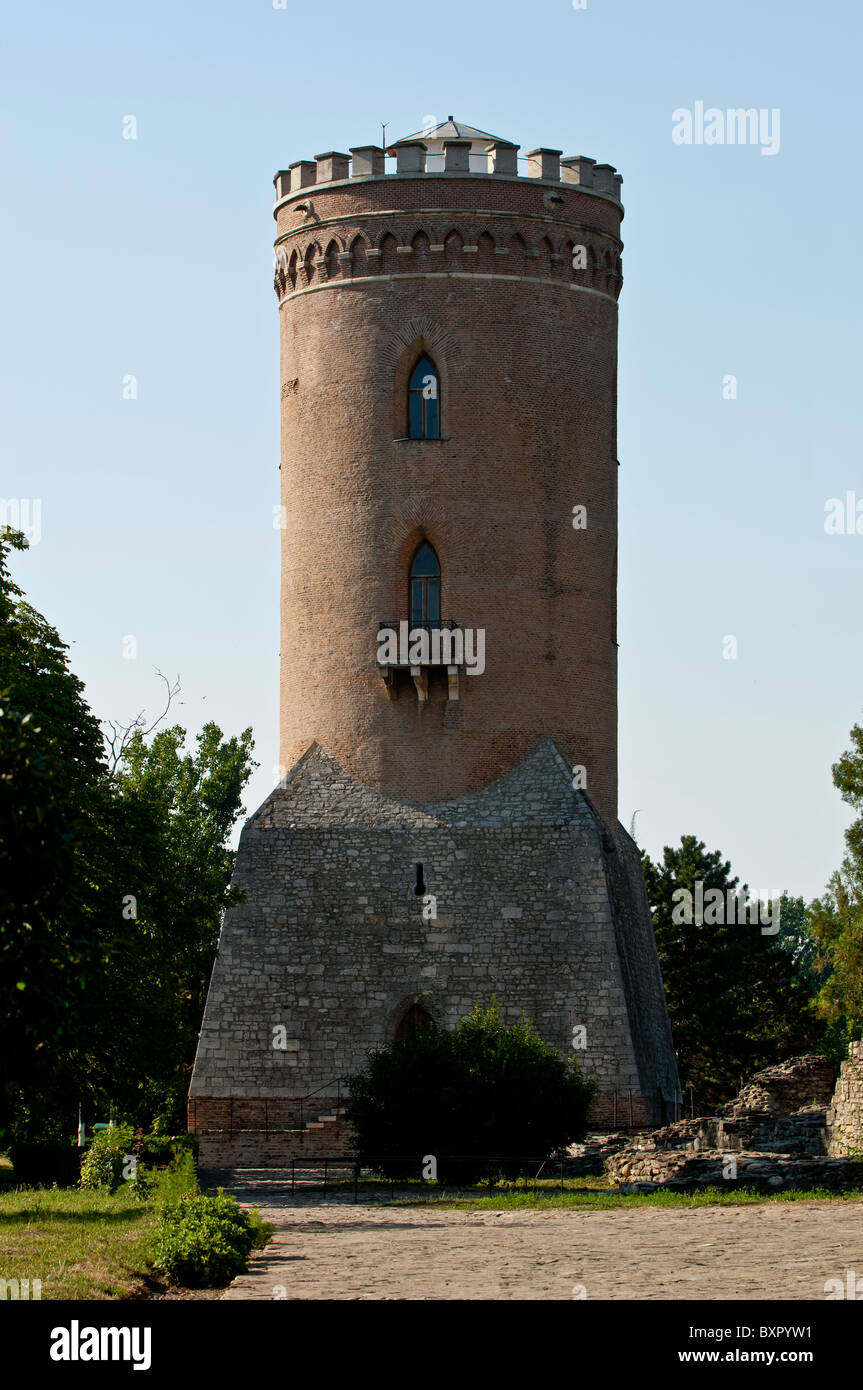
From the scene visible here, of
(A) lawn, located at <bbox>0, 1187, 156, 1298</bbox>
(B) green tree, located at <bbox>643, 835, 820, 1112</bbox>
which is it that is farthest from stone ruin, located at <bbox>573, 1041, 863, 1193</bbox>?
(B) green tree, located at <bbox>643, 835, 820, 1112</bbox>

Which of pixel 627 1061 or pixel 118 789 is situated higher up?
pixel 118 789

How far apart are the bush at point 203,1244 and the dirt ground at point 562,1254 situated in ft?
0.71

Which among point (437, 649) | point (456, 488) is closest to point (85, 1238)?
point (437, 649)

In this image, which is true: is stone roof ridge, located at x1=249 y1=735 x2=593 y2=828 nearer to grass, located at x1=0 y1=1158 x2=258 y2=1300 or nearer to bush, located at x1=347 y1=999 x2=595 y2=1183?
bush, located at x1=347 y1=999 x2=595 y2=1183

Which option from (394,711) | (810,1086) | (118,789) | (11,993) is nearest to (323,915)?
(394,711)

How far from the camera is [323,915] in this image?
1332 inches

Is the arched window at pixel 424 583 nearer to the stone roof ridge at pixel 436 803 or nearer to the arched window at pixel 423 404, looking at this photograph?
the arched window at pixel 423 404

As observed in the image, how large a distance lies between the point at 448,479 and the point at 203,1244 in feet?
66.4

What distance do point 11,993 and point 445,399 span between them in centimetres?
2347

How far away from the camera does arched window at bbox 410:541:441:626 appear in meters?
35.4

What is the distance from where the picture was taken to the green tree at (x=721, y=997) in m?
51.9

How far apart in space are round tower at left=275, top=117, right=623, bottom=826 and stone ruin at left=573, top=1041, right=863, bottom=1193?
627 centimetres

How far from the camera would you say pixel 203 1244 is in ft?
55.5
